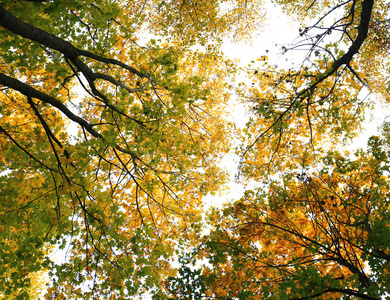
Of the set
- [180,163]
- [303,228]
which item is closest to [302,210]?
[303,228]

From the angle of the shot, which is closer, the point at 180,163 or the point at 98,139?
the point at 98,139

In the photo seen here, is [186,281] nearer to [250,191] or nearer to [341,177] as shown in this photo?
[250,191]

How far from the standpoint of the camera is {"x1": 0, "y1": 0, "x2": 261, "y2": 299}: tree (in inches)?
143

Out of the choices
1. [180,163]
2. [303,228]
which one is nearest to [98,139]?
[180,163]

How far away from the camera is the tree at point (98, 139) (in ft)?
11.9

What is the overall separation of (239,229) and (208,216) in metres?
→ 1.41

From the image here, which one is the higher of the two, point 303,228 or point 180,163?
point 180,163

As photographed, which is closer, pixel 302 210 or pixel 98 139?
pixel 98 139

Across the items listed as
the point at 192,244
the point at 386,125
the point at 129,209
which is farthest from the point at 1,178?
the point at 386,125

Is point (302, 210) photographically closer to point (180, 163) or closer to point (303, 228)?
point (303, 228)

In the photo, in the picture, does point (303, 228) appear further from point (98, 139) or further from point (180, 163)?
point (98, 139)

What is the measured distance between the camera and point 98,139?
3.88 meters

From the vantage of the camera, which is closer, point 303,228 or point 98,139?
point 98,139

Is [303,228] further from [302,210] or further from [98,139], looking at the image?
[98,139]
